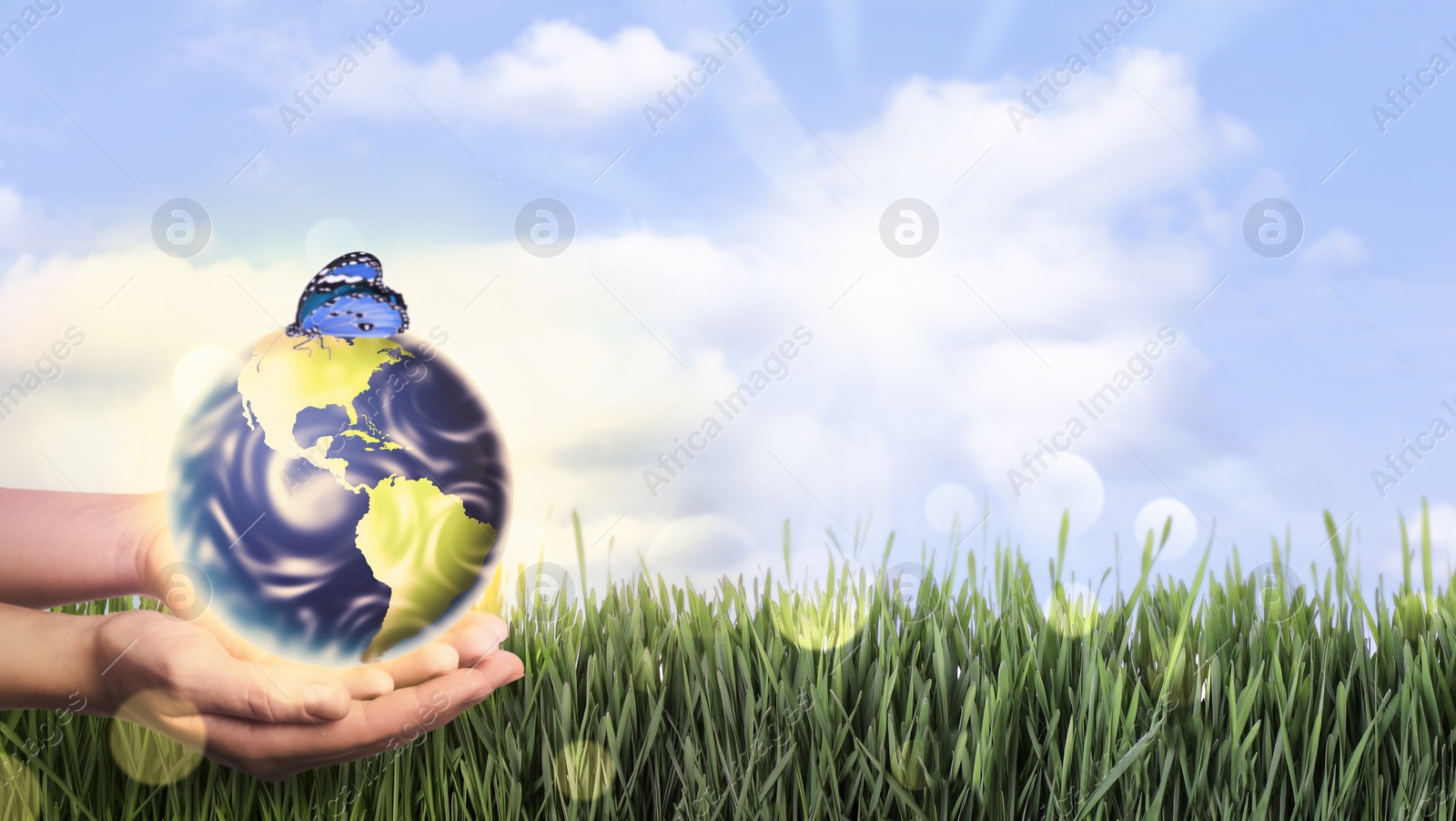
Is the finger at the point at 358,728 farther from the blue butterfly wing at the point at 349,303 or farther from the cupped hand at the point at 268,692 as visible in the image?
the blue butterfly wing at the point at 349,303

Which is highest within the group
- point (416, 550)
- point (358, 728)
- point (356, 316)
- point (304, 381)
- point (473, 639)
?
point (356, 316)

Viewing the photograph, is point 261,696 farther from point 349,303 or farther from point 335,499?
point 349,303

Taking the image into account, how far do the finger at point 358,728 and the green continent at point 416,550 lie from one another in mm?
171

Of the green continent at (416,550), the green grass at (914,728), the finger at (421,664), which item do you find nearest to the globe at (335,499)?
the green continent at (416,550)

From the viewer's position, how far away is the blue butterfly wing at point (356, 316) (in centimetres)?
297

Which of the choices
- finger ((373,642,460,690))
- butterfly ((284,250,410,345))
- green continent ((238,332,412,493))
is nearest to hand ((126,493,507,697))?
finger ((373,642,460,690))

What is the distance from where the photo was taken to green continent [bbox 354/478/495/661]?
2785 millimetres

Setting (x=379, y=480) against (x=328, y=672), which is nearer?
(x=379, y=480)

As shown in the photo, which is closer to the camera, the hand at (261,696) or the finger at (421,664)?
the hand at (261,696)

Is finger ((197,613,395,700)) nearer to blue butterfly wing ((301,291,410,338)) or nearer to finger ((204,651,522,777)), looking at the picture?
finger ((204,651,522,777))

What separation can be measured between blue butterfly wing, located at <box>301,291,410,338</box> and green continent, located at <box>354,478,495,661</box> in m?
0.51

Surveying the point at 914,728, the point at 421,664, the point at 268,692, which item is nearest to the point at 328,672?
the point at 268,692

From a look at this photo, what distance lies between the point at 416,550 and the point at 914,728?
5.34ft

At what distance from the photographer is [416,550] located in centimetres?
282
